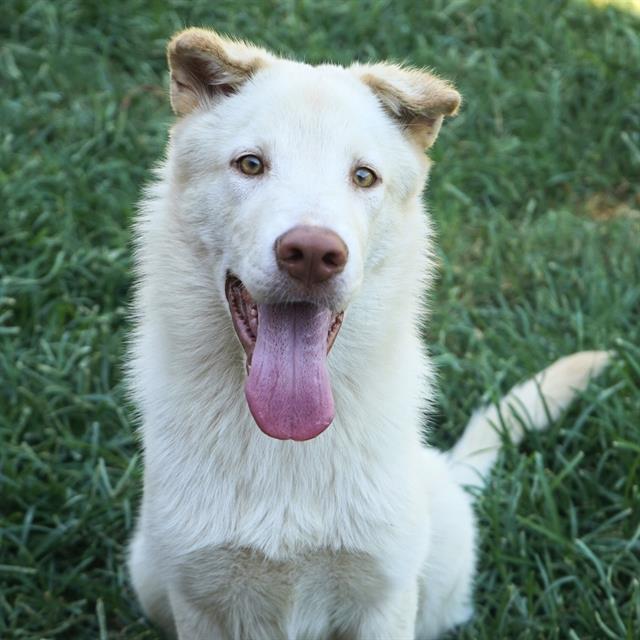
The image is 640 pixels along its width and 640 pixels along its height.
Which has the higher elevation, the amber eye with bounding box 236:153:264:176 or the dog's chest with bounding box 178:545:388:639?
the amber eye with bounding box 236:153:264:176

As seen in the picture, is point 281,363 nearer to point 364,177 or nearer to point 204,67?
point 364,177

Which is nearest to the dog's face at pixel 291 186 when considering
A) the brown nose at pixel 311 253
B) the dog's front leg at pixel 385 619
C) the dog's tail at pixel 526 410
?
the brown nose at pixel 311 253

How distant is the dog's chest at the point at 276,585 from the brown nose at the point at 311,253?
84 cm

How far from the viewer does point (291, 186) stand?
262 centimetres

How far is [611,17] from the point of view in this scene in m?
6.62

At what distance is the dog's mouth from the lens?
106 inches

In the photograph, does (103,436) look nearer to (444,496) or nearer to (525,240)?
(444,496)

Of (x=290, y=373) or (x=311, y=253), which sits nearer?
(x=311, y=253)

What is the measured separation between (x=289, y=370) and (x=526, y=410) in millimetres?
1694

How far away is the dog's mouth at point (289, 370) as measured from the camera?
2691mm

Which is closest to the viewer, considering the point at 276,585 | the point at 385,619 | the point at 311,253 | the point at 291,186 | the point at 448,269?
the point at 311,253

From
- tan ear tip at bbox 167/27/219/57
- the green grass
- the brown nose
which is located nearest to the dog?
tan ear tip at bbox 167/27/219/57

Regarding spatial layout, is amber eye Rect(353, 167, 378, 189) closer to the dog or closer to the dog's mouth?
the dog

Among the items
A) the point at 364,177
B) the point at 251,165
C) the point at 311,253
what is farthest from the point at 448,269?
the point at 311,253
